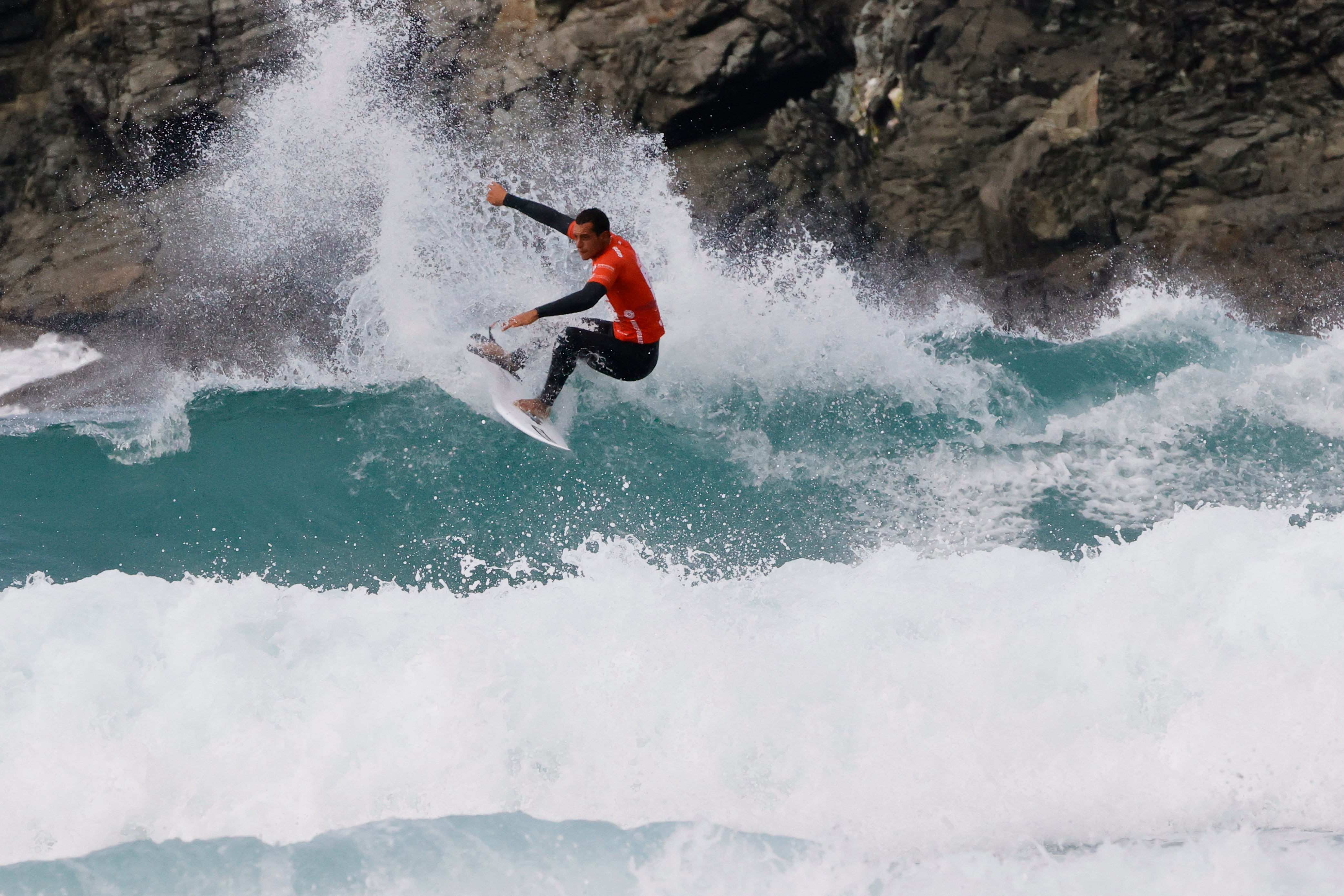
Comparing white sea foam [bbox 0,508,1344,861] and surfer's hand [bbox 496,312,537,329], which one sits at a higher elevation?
surfer's hand [bbox 496,312,537,329]

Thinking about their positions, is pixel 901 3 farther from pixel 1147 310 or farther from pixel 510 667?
pixel 510 667

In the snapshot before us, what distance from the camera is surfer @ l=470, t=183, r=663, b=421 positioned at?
530 centimetres

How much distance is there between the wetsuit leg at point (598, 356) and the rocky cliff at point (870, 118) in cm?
447

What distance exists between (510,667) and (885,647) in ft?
5.44

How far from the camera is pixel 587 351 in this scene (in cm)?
588

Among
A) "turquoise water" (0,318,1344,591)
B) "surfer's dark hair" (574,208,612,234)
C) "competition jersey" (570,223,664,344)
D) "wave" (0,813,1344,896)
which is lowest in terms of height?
"turquoise water" (0,318,1344,591)

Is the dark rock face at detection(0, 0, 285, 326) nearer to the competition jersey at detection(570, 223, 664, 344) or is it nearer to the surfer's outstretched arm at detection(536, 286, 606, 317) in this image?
the competition jersey at detection(570, 223, 664, 344)

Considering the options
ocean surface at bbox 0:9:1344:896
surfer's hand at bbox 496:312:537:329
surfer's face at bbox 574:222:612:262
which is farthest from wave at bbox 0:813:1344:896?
surfer's face at bbox 574:222:612:262

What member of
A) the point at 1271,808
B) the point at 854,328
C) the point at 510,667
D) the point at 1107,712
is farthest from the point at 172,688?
the point at 854,328

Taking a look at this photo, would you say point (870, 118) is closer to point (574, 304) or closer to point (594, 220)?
point (594, 220)

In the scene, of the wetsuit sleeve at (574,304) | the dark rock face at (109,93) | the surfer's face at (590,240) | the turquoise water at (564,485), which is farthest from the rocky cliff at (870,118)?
the wetsuit sleeve at (574,304)

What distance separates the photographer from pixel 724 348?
7215 mm

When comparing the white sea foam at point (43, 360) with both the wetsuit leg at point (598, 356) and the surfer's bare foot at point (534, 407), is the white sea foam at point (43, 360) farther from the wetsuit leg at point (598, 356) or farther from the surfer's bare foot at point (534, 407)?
the wetsuit leg at point (598, 356)

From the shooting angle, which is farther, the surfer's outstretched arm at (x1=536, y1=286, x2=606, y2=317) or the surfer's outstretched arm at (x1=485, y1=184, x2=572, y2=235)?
the surfer's outstretched arm at (x1=485, y1=184, x2=572, y2=235)
